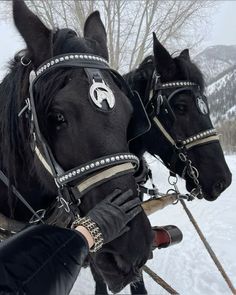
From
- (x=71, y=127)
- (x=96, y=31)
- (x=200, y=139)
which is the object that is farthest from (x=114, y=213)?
(x=200, y=139)

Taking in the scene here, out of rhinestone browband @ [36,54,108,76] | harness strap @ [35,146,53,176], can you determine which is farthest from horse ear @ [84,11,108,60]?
harness strap @ [35,146,53,176]

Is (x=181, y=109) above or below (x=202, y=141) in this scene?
above

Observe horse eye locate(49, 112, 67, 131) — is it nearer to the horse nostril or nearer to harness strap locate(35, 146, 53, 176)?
harness strap locate(35, 146, 53, 176)

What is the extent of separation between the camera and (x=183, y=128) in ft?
11.0

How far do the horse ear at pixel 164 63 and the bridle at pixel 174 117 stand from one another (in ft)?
0.21

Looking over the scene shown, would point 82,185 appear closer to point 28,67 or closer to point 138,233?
point 138,233

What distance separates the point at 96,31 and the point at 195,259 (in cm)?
322

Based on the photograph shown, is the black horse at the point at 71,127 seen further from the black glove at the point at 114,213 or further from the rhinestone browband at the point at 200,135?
the rhinestone browband at the point at 200,135

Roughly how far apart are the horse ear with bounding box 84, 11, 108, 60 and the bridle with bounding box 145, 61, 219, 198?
1208mm

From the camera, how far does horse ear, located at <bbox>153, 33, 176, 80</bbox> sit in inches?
140

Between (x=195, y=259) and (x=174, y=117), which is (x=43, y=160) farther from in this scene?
(x=195, y=259)

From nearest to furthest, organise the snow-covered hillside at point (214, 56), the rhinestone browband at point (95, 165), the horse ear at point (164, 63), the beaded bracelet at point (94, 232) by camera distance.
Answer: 1. the beaded bracelet at point (94, 232)
2. the rhinestone browband at point (95, 165)
3. the horse ear at point (164, 63)
4. the snow-covered hillside at point (214, 56)

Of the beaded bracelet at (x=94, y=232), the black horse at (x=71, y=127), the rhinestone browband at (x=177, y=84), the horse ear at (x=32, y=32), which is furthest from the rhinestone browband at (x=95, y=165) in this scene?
the rhinestone browband at (x=177, y=84)

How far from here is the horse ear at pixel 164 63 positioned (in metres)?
3.55
